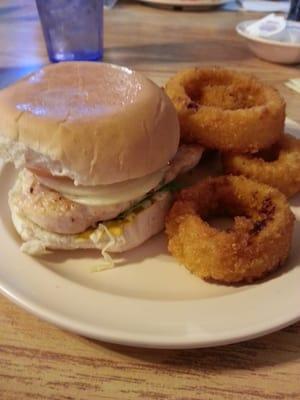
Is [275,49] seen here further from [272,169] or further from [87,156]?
[87,156]

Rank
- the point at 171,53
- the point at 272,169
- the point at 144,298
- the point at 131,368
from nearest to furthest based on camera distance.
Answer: the point at 131,368 → the point at 144,298 → the point at 272,169 → the point at 171,53

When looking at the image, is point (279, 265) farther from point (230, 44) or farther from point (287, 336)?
point (230, 44)

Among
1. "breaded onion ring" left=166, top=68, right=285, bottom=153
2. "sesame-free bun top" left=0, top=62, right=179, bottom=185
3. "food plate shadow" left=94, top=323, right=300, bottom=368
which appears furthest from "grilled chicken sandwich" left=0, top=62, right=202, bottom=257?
"food plate shadow" left=94, top=323, right=300, bottom=368

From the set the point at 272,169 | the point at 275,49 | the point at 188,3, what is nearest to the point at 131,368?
the point at 272,169

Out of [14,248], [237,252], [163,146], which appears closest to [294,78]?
[163,146]

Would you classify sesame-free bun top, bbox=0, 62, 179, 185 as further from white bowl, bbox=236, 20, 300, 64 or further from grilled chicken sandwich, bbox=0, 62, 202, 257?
white bowl, bbox=236, 20, 300, 64

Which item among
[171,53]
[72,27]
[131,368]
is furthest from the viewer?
[171,53]

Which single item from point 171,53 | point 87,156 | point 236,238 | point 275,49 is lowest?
point 171,53

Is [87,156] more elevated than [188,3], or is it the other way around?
[87,156]
